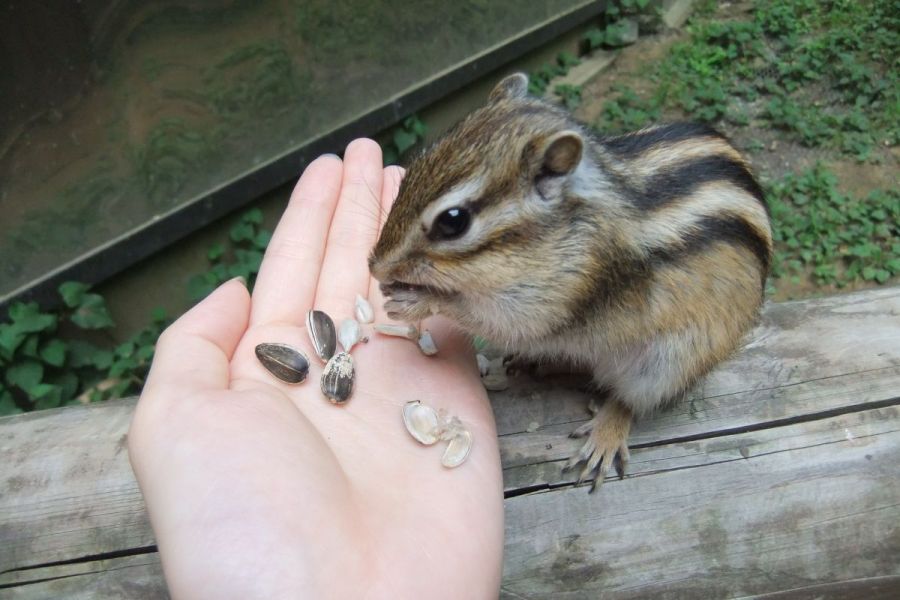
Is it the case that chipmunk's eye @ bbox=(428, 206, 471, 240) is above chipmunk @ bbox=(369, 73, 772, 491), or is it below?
above

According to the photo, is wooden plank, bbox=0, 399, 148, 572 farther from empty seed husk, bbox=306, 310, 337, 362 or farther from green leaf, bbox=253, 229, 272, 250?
green leaf, bbox=253, 229, 272, 250

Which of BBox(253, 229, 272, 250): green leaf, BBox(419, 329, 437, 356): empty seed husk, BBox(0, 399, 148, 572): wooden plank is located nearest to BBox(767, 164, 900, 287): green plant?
BBox(419, 329, 437, 356): empty seed husk

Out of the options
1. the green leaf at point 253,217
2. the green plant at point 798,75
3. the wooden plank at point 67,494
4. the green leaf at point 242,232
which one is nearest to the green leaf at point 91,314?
the green leaf at point 242,232

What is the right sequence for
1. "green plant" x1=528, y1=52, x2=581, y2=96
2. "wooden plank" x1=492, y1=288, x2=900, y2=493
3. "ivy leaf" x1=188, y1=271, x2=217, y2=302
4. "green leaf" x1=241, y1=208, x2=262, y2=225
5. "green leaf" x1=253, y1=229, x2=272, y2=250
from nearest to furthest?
1. "wooden plank" x1=492, y1=288, x2=900, y2=493
2. "ivy leaf" x1=188, y1=271, x2=217, y2=302
3. "green leaf" x1=253, y1=229, x2=272, y2=250
4. "green leaf" x1=241, y1=208, x2=262, y2=225
5. "green plant" x1=528, y1=52, x2=581, y2=96

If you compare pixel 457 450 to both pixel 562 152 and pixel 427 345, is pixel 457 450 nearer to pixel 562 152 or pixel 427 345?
pixel 427 345

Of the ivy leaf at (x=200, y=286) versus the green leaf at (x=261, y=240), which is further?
the green leaf at (x=261, y=240)

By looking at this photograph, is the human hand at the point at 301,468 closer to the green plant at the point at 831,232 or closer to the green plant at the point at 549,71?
the green plant at the point at 831,232
